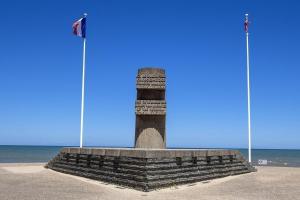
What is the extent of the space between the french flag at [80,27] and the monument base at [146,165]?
7.44m

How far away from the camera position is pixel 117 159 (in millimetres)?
16266

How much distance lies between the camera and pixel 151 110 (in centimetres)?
2128

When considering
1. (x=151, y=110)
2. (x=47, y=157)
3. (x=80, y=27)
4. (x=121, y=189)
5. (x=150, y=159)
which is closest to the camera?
(x=121, y=189)

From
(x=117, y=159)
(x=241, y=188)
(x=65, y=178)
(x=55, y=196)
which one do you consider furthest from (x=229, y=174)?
(x=55, y=196)

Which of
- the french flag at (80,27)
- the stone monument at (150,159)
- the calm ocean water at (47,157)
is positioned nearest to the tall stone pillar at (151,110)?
the stone monument at (150,159)

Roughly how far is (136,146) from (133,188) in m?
6.73

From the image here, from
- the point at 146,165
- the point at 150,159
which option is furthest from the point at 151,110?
the point at 146,165

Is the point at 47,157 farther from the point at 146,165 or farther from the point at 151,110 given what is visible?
the point at 146,165

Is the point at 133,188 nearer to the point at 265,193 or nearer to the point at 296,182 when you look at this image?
the point at 265,193

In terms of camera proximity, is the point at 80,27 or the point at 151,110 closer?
the point at 151,110

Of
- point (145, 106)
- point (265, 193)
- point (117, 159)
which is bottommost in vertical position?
point (265, 193)

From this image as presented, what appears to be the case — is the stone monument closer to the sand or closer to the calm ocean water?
the sand

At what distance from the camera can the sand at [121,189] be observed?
13141 mm

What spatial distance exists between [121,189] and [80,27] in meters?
12.9
